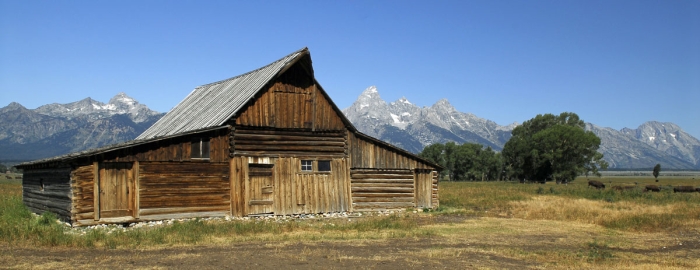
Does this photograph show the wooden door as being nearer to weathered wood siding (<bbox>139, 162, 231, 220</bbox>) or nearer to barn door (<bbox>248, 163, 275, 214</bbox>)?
barn door (<bbox>248, 163, 275, 214</bbox>)

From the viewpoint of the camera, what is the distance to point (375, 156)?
101 ft

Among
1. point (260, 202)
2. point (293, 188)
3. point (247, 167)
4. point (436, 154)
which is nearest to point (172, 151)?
point (247, 167)

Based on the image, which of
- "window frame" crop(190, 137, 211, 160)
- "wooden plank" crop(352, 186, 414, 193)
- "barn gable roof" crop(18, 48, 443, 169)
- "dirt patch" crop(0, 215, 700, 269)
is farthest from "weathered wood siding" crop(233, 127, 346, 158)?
"dirt patch" crop(0, 215, 700, 269)

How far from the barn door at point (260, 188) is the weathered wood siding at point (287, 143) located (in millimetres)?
676

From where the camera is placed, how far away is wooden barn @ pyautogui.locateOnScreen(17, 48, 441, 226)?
23766mm

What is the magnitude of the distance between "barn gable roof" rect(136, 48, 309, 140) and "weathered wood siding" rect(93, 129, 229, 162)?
2.50ft

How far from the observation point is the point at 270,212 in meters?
27.6

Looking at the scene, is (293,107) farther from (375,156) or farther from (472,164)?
(472,164)

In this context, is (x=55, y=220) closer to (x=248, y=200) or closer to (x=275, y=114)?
(x=248, y=200)

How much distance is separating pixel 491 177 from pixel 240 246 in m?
112

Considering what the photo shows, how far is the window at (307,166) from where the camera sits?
28803 millimetres

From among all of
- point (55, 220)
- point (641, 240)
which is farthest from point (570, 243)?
point (55, 220)

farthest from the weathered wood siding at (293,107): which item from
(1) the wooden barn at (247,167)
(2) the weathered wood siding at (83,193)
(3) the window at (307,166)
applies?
(2) the weathered wood siding at (83,193)

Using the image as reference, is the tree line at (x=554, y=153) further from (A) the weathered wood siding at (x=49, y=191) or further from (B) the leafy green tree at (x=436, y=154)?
(A) the weathered wood siding at (x=49, y=191)
